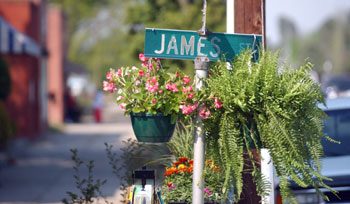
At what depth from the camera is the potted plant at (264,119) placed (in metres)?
3.79

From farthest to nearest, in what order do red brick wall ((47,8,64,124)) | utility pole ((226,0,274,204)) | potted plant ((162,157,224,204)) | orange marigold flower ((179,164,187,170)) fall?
red brick wall ((47,8,64,124)) → utility pole ((226,0,274,204)) → orange marigold flower ((179,164,187,170)) → potted plant ((162,157,224,204))

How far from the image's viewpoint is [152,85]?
4.01m

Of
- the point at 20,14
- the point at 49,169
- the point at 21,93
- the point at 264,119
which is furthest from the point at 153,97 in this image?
the point at 20,14

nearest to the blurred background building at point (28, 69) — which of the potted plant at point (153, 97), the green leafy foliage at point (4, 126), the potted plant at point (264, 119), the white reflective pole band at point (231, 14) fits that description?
the green leafy foliage at point (4, 126)

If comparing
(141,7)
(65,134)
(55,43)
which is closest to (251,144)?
(141,7)

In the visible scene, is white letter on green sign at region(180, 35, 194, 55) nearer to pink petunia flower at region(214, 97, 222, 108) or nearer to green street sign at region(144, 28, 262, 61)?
green street sign at region(144, 28, 262, 61)

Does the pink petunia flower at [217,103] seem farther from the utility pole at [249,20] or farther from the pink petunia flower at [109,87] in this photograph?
the utility pole at [249,20]

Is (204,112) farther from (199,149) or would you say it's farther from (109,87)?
(109,87)

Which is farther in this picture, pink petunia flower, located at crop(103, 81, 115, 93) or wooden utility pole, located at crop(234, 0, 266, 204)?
wooden utility pole, located at crop(234, 0, 266, 204)

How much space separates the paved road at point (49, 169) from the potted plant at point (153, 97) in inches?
196

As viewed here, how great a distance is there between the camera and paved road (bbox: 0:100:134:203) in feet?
34.2

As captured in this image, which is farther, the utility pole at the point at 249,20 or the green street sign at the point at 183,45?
the utility pole at the point at 249,20

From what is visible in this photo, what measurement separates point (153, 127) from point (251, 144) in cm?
66

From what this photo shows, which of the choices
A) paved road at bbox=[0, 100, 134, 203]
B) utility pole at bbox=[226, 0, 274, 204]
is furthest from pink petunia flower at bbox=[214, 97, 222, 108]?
paved road at bbox=[0, 100, 134, 203]
